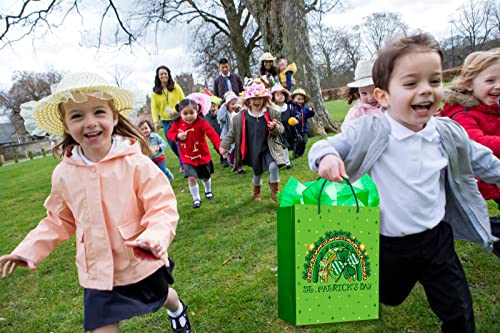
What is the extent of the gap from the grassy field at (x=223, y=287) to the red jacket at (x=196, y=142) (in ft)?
2.55

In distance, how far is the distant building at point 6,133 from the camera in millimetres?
67331

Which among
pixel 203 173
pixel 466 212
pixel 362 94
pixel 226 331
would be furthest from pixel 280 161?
pixel 466 212

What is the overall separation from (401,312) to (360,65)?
2078 mm

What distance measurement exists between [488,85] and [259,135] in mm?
3097

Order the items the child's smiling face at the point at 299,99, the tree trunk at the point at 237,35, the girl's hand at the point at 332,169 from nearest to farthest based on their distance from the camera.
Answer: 1. the girl's hand at the point at 332,169
2. the child's smiling face at the point at 299,99
3. the tree trunk at the point at 237,35

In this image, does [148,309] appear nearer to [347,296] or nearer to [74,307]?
[347,296]

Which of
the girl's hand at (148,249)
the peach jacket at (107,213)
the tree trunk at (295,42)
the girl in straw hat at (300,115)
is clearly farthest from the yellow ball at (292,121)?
the girl's hand at (148,249)

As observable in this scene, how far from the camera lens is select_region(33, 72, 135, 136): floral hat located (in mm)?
1995

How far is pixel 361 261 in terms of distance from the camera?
1749 mm

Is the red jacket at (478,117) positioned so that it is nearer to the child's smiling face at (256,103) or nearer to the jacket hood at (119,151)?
the jacket hood at (119,151)

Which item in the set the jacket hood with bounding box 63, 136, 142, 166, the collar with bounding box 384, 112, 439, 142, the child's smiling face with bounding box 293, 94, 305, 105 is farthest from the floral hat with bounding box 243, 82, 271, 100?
the collar with bounding box 384, 112, 439, 142

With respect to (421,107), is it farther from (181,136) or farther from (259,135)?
(181,136)

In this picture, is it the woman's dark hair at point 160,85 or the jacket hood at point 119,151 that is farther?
the woman's dark hair at point 160,85

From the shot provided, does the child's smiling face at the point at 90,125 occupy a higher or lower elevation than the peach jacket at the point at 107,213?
higher
